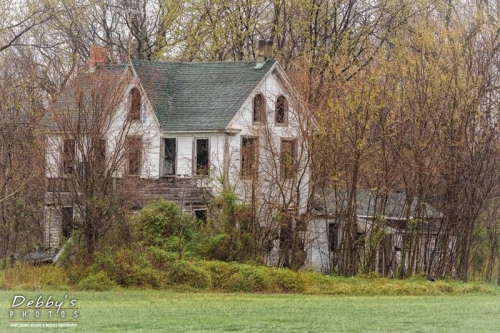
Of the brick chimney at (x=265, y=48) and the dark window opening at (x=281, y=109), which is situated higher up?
the brick chimney at (x=265, y=48)

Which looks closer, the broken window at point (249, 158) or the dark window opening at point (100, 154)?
the dark window opening at point (100, 154)

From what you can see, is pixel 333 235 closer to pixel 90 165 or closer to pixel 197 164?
pixel 197 164

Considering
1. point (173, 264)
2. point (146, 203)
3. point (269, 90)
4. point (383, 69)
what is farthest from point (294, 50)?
point (173, 264)

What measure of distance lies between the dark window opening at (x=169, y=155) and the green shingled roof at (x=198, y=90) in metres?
0.69

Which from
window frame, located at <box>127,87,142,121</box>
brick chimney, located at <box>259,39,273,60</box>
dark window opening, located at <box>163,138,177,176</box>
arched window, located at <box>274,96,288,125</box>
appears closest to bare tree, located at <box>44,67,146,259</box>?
window frame, located at <box>127,87,142,121</box>

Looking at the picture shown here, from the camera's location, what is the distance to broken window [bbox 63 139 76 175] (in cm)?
3491

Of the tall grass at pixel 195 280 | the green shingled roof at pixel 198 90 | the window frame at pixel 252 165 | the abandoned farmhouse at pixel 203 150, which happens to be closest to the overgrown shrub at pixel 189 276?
the tall grass at pixel 195 280

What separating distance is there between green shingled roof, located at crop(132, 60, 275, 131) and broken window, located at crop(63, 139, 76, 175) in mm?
9344

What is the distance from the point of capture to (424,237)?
41938 millimetres

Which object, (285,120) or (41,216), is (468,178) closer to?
(285,120)

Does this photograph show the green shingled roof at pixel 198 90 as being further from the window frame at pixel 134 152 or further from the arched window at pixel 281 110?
the window frame at pixel 134 152

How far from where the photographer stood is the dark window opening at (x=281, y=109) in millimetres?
→ 44375

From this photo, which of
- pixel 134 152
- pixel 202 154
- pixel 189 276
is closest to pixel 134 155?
pixel 134 152

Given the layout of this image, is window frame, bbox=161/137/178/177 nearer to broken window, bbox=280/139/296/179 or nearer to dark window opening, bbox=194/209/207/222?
dark window opening, bbox=194/209/207/222
